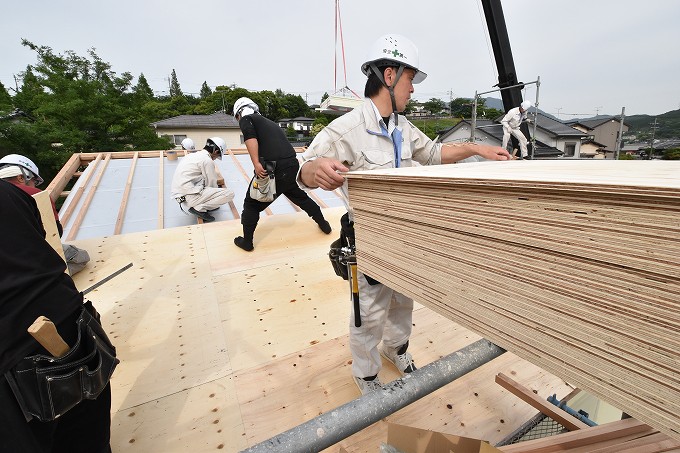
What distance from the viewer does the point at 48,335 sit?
113 cm

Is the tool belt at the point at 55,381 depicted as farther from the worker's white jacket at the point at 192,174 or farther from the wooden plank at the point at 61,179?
the wooden plank at the point at 61,179

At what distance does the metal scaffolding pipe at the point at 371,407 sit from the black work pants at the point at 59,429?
1.15 meters

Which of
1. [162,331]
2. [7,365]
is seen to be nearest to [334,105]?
[162,331]

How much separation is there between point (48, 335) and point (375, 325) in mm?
1475

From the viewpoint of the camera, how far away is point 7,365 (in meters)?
1.19

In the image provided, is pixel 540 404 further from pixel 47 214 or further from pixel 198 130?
pixel 198 130

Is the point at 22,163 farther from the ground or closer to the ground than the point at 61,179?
farther from the ground

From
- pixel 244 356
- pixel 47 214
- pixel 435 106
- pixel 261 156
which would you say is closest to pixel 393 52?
pixel 47 214

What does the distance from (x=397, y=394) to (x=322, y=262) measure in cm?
312

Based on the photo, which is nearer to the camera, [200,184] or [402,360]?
[402,360]

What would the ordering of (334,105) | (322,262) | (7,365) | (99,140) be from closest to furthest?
(7,365) → (322,262) → (334,105) → (99,140)

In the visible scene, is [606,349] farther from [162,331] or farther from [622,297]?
[162,331]

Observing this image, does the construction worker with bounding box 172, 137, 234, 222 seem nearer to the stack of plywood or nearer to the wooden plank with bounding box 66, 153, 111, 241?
the wooden plank with bounding box 66, 153, 111, 241

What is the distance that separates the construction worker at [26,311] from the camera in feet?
3.93
